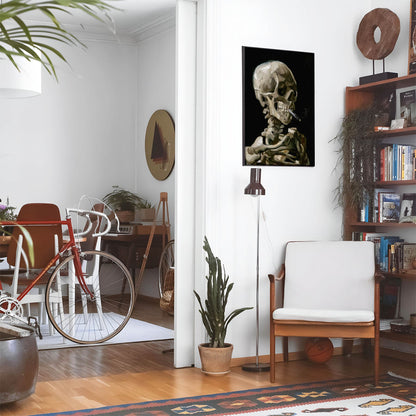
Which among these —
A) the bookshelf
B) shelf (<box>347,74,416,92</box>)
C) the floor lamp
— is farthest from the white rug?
shelf (<box>347,74,416,92</box>)

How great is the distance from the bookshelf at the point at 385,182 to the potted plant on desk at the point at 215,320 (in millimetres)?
1091

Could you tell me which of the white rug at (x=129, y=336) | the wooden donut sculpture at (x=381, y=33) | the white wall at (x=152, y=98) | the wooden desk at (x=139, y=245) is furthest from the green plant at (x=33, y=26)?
the white wall at (x=152, y=98)

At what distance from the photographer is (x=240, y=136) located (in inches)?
177

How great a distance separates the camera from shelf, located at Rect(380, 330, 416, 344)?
4508 mm

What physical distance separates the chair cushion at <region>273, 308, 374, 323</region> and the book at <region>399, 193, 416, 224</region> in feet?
2.83

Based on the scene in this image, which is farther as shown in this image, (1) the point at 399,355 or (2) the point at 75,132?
(2) the point at 75,132

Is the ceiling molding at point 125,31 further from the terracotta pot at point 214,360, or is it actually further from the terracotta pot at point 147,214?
the terracotta pot at point 214,360

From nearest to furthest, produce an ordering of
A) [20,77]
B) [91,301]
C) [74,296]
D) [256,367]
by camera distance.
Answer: [256,367]
[20,77]
[74,296]
[91,301]

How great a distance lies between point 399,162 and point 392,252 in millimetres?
587

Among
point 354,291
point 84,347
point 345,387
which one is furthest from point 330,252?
point 84,347

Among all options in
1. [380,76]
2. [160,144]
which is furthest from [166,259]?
[380,76]

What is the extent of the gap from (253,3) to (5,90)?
1921mm

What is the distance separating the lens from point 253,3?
4520 mm

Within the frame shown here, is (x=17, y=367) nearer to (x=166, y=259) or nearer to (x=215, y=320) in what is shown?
(x=215, y=320)
